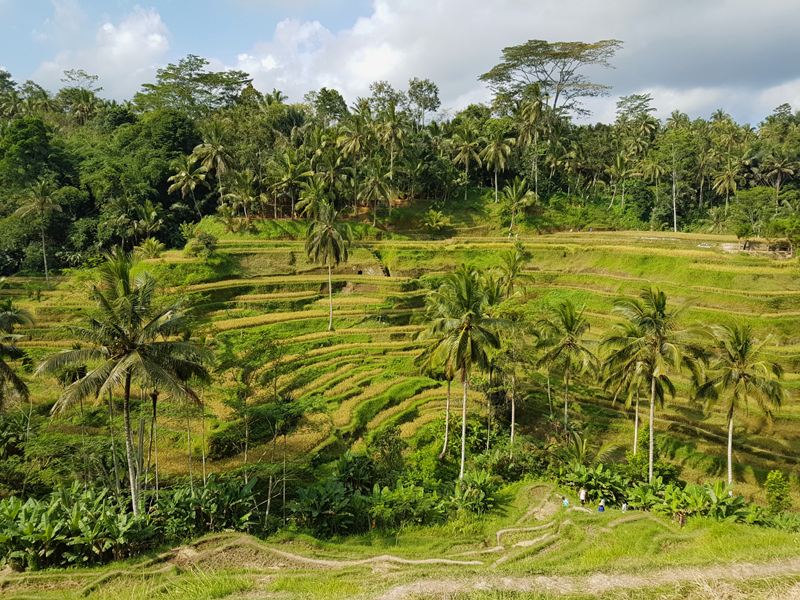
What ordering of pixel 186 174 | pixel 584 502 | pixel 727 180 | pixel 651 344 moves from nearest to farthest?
pixel 584 502 → pixel 651 344 → pixel 186 174 → pixel 727 180

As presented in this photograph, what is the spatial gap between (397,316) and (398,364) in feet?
26.0

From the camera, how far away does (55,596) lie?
12375 millimetres

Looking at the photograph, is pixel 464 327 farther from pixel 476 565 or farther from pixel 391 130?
pixel 391 130

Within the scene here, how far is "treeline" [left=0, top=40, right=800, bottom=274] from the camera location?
5253 centimetres

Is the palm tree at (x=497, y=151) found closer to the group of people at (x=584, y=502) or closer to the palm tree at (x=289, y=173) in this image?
the palm tree at (x=289, y=173)

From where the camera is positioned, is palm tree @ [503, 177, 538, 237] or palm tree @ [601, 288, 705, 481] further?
palm tree @ [503, 177, 538, 237]

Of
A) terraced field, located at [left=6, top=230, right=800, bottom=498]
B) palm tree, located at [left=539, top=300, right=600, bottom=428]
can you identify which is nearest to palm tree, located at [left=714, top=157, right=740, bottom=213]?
terraced field, located at [left=6, top=230, right=800, bottom=498]

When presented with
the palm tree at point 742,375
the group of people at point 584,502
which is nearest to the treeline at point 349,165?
the palm tree at point 742,375

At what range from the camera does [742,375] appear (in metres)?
23.0

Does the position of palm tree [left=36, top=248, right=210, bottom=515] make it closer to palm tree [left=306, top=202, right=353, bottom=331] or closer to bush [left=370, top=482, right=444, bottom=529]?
bush [left=370, top=482, right=444, bottom=529]

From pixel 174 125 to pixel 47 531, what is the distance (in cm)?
6285

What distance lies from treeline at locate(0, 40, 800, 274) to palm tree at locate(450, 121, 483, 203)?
307 mm

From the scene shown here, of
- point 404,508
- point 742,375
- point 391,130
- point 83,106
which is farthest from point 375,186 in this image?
point 83,106

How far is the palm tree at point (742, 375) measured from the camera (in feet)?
73.9
